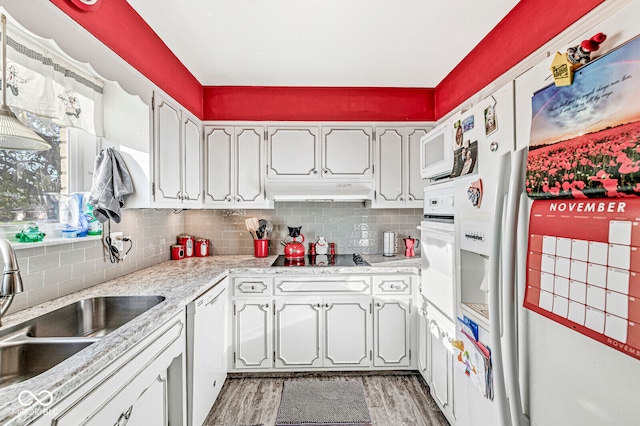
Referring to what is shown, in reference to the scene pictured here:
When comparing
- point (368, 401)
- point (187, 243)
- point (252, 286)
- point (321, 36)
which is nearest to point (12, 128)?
point (321, 36)

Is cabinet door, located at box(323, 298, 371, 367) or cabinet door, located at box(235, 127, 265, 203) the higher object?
cabinet door, located at box(235, 127, 265, 203)

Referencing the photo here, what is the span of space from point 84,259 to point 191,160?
43.8 inches

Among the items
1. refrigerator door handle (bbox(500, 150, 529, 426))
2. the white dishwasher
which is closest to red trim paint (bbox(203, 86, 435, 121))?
the white dishwasher

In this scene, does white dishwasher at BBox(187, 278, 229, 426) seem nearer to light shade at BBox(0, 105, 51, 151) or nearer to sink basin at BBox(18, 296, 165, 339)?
sink basin at BBox(18, 296, 165, 339)

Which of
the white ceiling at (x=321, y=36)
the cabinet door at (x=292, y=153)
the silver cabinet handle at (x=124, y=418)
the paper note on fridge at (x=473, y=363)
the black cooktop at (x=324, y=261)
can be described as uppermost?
the white ceiling at (x=321, y=36)

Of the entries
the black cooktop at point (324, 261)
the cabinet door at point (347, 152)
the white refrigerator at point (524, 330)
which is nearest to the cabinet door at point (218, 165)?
the black cooktop at point (324, 261)

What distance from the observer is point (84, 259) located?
74.8 inches

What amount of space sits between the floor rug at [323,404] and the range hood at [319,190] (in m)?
1.51

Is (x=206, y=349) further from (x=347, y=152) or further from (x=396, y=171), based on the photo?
(x=396, y=171)

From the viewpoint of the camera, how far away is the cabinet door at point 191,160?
102 inches

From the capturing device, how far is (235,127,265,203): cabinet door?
9.89 ft

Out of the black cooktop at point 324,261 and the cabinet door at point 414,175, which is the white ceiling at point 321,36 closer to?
the cabinet door at point 414,175

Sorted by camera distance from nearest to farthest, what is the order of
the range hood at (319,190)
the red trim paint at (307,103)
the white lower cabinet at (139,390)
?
the white lower cabinet at (139,390) → the range hood at (319,190) → the red trim paint at (307,103)

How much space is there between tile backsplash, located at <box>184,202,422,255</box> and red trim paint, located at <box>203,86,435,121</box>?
843 mm
